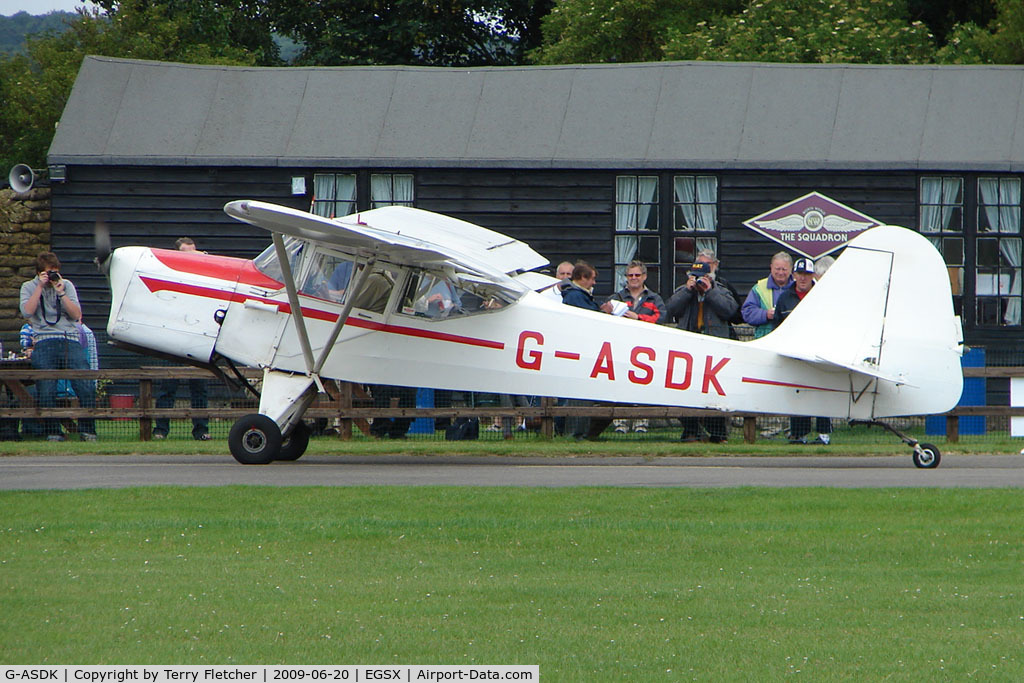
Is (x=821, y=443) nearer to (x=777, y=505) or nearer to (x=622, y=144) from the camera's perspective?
(x=777, y=505)

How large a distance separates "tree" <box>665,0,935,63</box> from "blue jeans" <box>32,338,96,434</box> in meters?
15.8

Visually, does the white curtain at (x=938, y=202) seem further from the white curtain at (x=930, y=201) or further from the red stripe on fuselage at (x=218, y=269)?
the red stripe on fuselage at (x=218, y=269)

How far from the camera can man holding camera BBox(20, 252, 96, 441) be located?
1625 cm

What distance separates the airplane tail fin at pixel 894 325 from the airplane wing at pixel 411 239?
296cm

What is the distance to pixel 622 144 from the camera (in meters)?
21.6

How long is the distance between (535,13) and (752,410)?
28980 millimetres

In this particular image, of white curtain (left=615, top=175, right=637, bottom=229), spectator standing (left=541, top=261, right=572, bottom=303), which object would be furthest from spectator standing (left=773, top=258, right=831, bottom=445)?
white curtain (left=615, top=175, right=637, bottom=229)

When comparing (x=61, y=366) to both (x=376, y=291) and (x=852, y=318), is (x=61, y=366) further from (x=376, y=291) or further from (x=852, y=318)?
(x=852, y=318)

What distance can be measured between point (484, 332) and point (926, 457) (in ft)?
14.6

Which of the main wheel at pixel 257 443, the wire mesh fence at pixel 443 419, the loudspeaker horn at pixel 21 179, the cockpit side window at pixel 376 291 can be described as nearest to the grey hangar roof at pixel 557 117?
the loudspeaker horn at pixel 21 179

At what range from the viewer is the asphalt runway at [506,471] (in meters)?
11.7

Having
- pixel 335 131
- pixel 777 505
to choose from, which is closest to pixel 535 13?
pixel 335 131

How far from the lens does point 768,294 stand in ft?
54.0

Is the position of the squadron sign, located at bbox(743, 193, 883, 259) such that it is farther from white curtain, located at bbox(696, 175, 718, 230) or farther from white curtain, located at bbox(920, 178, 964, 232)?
white curtain, located at bbox(920, 178, 964, 232)
